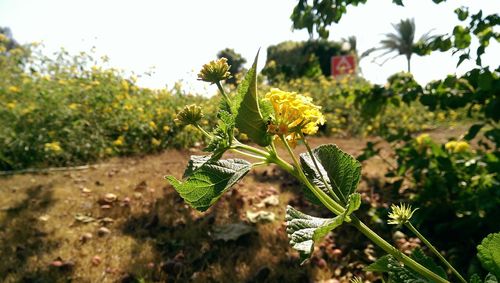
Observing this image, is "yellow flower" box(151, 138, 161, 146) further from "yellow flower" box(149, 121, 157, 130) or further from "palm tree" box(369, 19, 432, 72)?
"palm tree" box(369, 19, 432, 72)

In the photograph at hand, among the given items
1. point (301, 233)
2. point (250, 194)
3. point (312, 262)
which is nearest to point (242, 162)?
point (301, 233)

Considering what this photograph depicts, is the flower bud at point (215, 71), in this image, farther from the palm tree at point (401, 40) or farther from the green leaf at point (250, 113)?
the palm tree at point (401, 40)

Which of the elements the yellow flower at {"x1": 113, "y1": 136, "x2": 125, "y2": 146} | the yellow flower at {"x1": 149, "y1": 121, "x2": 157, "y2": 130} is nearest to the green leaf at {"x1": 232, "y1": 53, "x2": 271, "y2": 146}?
the yellow flower at {"x1": 113, "y1": 136, "x2": 125, "y2": 146}

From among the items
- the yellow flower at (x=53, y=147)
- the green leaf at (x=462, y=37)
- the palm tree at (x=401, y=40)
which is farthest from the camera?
the palm tree at (x=401, y=40)

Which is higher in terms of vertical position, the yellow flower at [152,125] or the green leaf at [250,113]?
the green leaf at [250,113]

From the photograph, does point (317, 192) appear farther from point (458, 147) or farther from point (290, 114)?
point (458, 147)

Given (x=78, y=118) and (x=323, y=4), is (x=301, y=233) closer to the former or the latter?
(x=323, y=4)

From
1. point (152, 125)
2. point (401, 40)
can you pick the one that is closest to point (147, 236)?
Result: point (152, 125)

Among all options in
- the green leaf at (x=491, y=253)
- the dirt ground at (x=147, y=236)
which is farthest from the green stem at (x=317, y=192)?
the dirt ground at (x=147, y=236)
